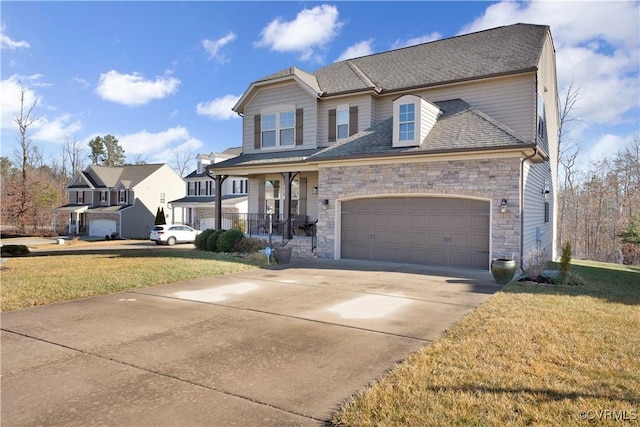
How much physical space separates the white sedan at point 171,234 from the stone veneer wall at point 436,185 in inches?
638

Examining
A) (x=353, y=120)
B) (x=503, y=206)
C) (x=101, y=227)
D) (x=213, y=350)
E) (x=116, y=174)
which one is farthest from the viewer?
(x=116, y=174)

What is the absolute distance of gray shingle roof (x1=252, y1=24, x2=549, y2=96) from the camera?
48.7 ft

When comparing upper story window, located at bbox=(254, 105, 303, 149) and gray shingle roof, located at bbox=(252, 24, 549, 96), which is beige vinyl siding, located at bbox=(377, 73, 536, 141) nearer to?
gray shingle roof, located at bbox=(252, 24, 549, 96)

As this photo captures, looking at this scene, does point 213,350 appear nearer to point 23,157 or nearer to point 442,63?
point 442,63

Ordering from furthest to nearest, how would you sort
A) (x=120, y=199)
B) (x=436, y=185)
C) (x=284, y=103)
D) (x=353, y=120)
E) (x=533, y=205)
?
(x=120, y=199) → (x=284, y=103) → (x=353, y=120) → (x=533, y=205) → (x=436, y=185)

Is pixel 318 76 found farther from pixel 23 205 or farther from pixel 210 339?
pixel 23 205

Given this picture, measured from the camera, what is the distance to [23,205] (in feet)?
129

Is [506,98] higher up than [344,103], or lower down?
lower down

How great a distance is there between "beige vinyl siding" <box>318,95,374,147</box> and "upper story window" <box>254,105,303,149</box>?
3.18ft

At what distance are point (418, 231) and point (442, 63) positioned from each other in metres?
8.22

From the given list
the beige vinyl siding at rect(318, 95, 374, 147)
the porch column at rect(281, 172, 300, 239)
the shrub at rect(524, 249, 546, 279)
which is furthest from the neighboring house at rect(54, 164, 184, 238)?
the shrub at rect(524, 249, 546, 279)

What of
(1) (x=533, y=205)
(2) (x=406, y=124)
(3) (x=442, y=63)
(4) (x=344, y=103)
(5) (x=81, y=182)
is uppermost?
(3) (x=442, y=63)

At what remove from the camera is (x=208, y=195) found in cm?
3684
